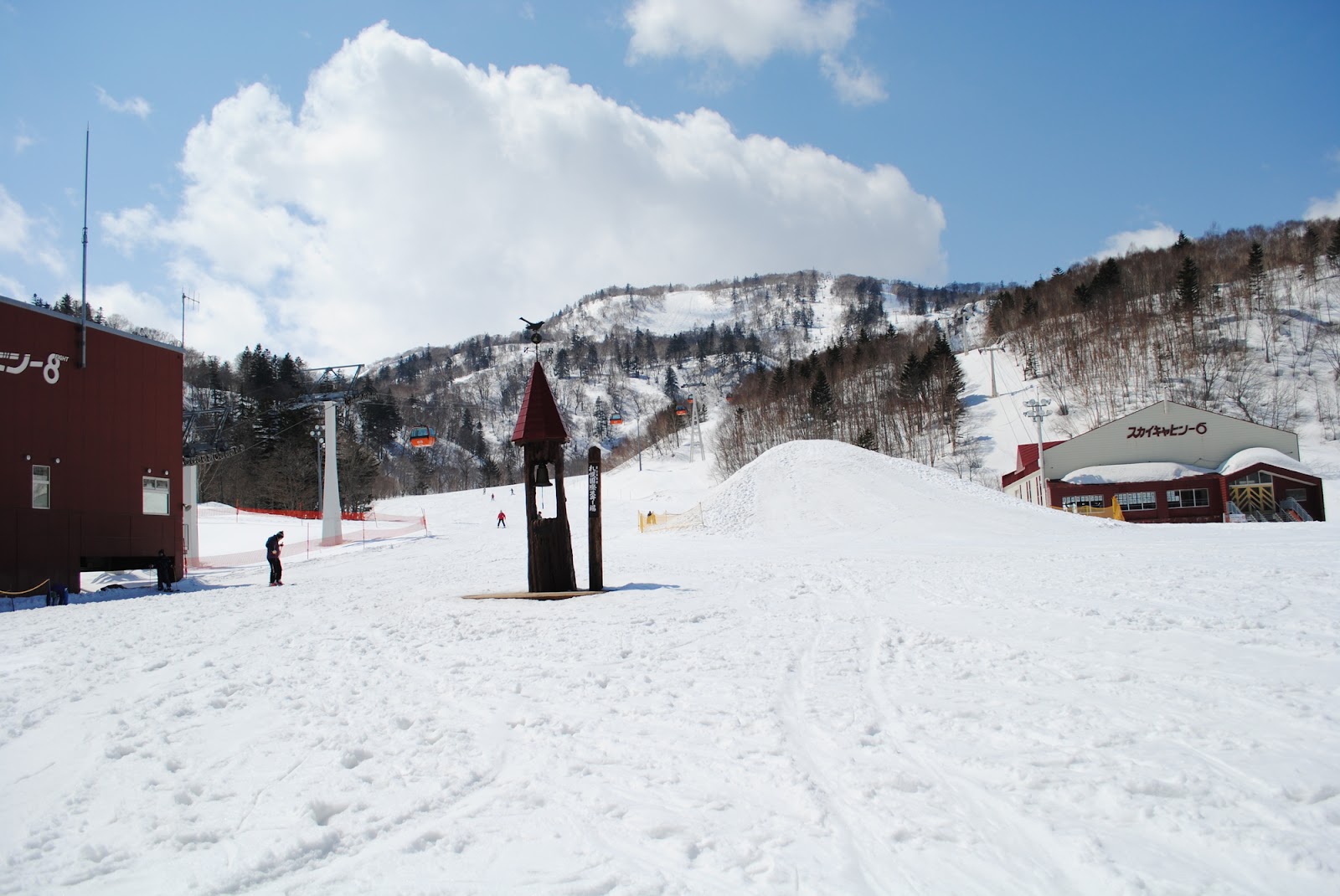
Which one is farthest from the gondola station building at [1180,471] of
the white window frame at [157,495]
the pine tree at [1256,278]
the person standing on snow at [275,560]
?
the white window frame at [157,495]

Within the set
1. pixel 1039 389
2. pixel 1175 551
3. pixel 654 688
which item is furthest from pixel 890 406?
pixel 654 688

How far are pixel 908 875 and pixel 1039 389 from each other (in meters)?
84.1

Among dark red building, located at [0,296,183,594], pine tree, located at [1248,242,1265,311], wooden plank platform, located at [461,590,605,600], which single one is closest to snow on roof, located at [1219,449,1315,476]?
pine tree, located at [1248,242,1265,311]

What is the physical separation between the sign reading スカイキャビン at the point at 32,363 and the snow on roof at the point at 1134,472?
166 feet

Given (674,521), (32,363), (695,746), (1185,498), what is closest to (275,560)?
(32,363)

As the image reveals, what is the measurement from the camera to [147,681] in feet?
22.8

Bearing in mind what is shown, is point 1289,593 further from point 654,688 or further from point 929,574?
point 654,688

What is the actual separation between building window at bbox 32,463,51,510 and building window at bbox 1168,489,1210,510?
5277cm

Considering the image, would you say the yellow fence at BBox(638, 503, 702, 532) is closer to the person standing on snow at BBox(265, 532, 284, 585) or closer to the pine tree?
the person standing on snow at BBox(265, 532, 284, 585)

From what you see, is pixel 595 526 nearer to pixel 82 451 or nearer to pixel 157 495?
pixel 82 451

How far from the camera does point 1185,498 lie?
44375mm

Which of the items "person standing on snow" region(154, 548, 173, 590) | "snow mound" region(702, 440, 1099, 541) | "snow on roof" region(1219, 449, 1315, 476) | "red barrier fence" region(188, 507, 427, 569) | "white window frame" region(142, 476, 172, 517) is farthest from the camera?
"snow on roof" region(1219, 449, 1315, 476)

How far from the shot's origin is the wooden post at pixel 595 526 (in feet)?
47.5

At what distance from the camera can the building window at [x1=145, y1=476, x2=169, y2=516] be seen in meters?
20.8
